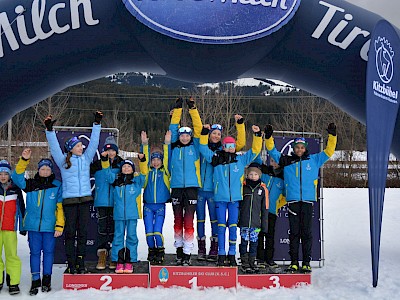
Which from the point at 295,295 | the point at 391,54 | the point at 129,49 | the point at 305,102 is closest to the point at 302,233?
the point at 295,295

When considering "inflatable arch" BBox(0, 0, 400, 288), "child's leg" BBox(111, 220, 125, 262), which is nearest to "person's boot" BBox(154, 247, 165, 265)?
"child's leg" BBox(111, 220, 125, 262)

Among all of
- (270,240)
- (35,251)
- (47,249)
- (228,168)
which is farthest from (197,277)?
(35,251)

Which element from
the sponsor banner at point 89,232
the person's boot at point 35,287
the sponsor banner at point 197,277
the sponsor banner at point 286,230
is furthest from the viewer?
the sponsor banner at point 286,230

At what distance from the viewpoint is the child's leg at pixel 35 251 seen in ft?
13.6

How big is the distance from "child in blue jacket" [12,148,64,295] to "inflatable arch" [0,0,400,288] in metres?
0.95

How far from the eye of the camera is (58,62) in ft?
14.8

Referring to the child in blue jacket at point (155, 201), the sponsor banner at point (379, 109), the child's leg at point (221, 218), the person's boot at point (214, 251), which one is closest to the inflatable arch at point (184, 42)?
the sponsor banner at point (379, 109)

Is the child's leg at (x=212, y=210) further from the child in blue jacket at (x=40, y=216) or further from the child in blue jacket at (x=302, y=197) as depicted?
the child in blue jacket at (x=40, y=216)

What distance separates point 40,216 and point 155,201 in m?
1.10

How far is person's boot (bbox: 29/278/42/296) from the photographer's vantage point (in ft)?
13.4

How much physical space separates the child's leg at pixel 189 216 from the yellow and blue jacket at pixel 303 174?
0.98 metres

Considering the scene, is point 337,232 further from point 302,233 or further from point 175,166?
point 175,166

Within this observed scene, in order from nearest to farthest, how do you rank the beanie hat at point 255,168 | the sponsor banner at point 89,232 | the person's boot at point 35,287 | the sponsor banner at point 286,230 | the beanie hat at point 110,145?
the person's boot at point 35,287
the beanie hat at point 255,168
the beanie hat at point 110,145
the sponsor banner at point 89,232
the sponsor banner at point 286,230

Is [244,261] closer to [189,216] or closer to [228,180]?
[189,216]
